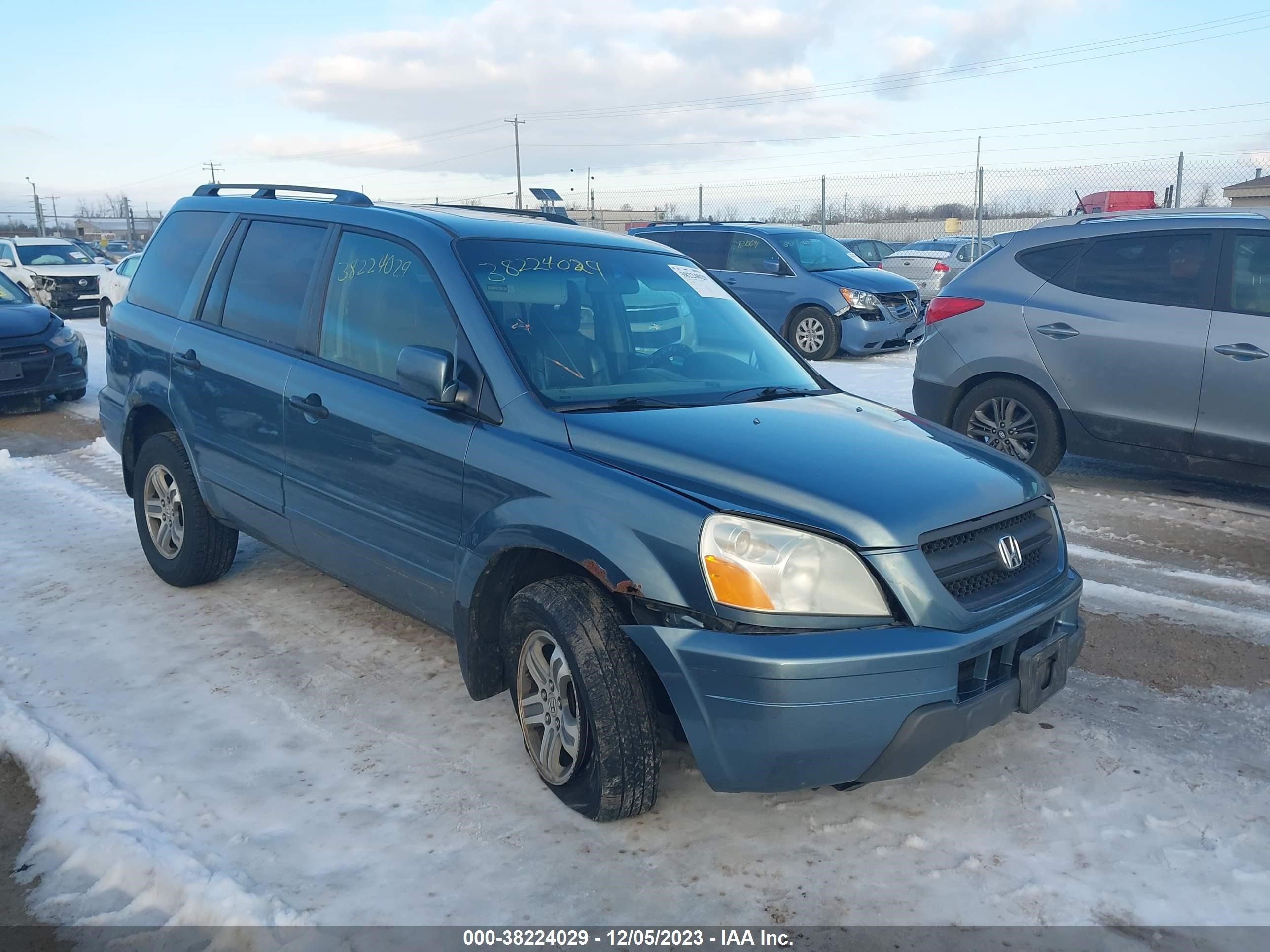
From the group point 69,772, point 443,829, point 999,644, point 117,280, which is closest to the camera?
point 999,644

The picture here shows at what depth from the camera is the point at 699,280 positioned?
445 centimetres

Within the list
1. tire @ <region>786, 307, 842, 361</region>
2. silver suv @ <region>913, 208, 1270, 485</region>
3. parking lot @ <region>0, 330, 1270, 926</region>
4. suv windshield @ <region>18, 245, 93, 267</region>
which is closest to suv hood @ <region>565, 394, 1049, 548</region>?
parking lot @ <region>0, 330, 1270, 926</region>

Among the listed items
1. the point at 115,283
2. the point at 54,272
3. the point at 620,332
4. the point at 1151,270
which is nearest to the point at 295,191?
the point at 620,332

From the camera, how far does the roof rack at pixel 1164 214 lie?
6176 mm

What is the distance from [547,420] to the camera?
126 inches

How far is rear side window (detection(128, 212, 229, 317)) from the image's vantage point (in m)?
4.98

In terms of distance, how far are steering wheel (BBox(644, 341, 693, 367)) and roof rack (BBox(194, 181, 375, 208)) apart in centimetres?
136

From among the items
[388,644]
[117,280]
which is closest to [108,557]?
[388,644]

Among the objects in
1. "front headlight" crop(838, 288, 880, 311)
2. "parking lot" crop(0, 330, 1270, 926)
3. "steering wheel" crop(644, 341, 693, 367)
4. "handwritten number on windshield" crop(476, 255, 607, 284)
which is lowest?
"parking lot" crop(0, 330, 1270, 926)

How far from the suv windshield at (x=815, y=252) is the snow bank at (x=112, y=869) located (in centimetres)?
1147

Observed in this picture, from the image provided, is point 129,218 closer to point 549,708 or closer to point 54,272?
point 54,272

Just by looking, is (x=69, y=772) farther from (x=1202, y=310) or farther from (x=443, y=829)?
(x=1202, y=310)

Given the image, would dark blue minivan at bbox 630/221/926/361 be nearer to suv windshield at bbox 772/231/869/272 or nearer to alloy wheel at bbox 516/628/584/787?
suv windshield at bbox 772/231/869/272

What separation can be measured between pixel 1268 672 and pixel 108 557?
221 inches
